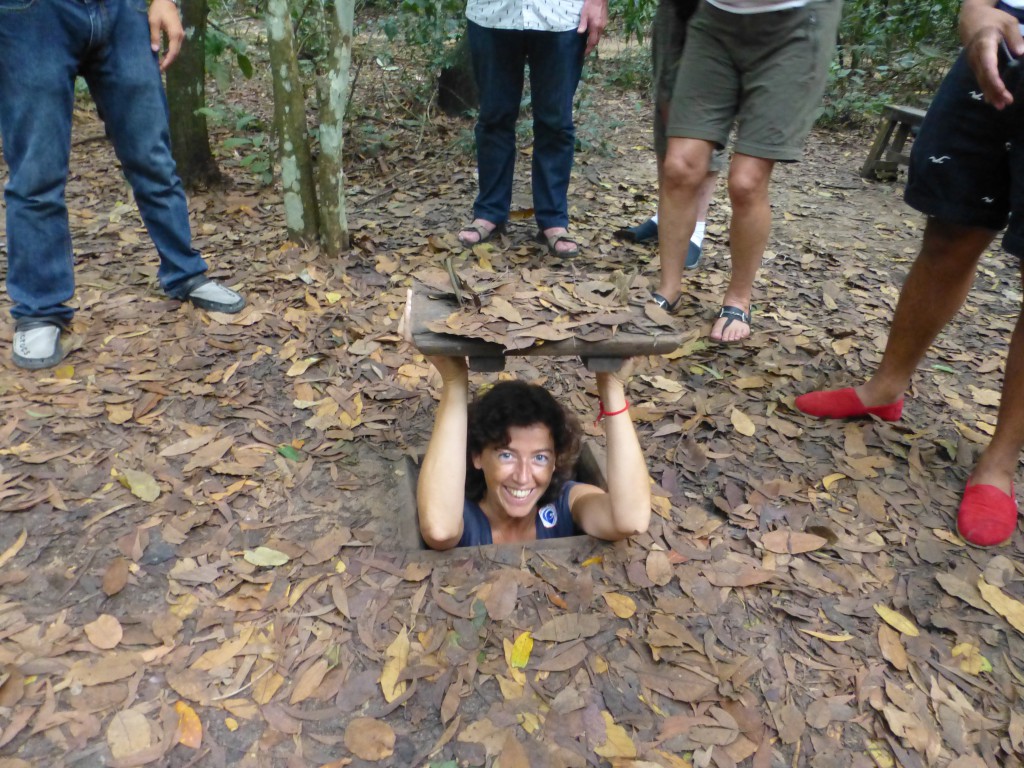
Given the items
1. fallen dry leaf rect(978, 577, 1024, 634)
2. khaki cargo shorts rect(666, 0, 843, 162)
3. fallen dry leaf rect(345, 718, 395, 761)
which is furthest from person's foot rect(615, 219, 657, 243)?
fallen dry leaf rect(345, 718, 395, 761)

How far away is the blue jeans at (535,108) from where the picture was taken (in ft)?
12.4

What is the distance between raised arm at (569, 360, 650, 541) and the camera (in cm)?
218

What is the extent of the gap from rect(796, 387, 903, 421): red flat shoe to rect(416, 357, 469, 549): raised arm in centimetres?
157

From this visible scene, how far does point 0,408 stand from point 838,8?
3505 mm

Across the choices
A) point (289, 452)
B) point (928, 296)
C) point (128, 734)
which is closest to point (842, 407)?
point (928, 296)

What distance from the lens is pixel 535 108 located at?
395cm

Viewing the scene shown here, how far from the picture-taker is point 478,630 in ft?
6.59

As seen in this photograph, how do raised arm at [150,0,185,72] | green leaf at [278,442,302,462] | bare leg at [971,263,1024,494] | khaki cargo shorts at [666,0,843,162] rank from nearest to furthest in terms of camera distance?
bare leg at [971,263,1024,494] < green leaf at [278,442,302,462] < khaki cargo shorts at [666,0,843,162] < raised arm at [150,0,185,72]

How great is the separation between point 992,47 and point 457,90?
224 inches

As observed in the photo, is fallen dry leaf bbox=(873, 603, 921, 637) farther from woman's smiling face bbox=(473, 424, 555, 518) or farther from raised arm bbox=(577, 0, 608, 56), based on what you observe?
raised arm bbox=(577, 0, 608, 56)

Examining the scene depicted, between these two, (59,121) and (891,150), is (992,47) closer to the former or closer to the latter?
(59,121)

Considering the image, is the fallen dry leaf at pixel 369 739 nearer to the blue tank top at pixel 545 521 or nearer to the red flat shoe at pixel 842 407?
the blue tank top at pixel 545 521

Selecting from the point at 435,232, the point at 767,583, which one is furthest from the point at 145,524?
the point at 435,232

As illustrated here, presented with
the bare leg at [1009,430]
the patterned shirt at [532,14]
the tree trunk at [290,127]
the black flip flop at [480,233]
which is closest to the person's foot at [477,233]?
the black flip flop at [480,233]
